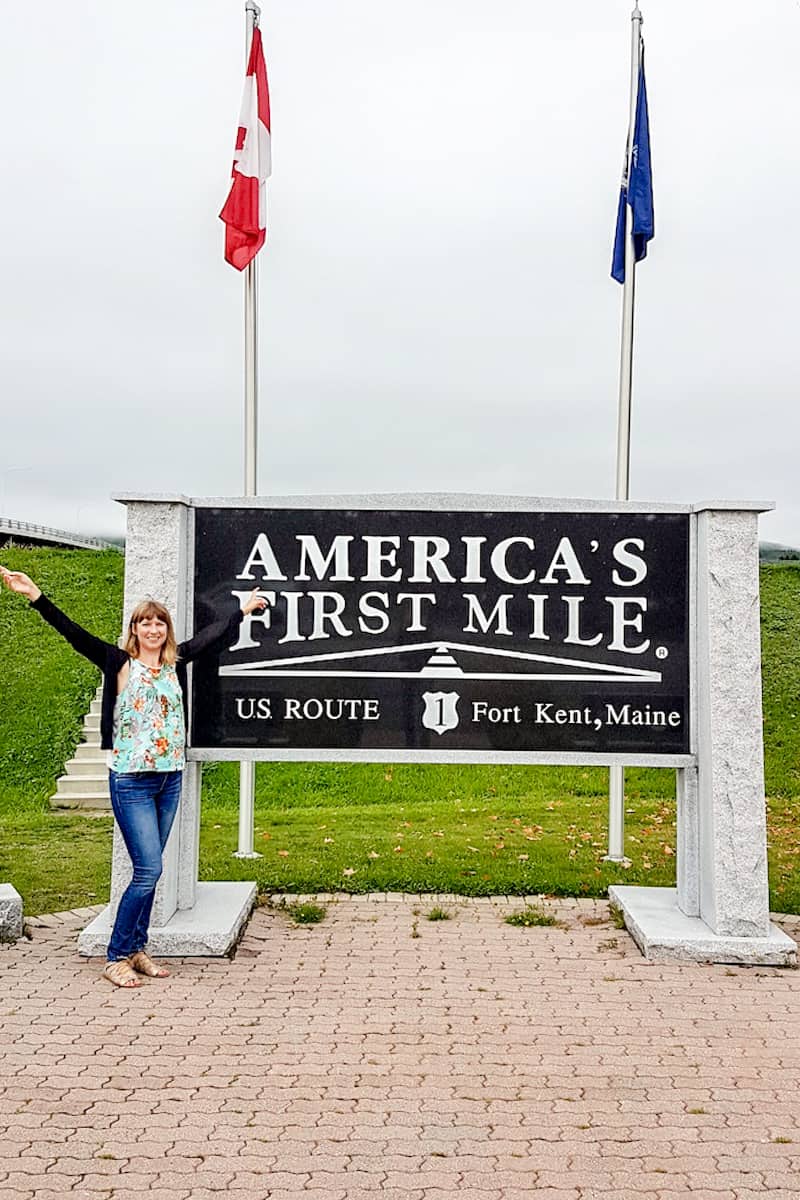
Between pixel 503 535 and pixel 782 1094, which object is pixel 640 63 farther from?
pixel 782 1094

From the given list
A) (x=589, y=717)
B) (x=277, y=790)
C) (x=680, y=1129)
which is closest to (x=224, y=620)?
(x=589, y=717)

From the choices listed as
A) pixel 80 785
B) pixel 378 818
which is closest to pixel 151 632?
pixel 378 818

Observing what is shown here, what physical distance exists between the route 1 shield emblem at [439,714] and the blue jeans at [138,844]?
1565mm

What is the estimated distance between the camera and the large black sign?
7.18 m

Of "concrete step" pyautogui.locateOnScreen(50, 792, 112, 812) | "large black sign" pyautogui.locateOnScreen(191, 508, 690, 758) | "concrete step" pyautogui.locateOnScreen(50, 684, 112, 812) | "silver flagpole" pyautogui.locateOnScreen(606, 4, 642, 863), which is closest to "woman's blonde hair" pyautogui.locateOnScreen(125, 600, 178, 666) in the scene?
"large black sign" pyautogui.locateOnScreen(191, 508, 690, 758)

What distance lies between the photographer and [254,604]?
696 cm

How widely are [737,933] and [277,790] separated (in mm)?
7654

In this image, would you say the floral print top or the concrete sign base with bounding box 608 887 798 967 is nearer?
the floral print top

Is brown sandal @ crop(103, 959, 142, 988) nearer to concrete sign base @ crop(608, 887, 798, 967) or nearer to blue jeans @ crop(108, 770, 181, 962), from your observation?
blue jeans @ crop(108, 770, 181, 962)

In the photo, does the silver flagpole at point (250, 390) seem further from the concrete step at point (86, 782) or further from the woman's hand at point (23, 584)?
the concrete step at point (86, 782)

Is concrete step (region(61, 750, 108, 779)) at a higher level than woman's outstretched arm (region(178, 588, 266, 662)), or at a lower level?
lower

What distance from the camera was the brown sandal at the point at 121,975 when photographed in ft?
20.3

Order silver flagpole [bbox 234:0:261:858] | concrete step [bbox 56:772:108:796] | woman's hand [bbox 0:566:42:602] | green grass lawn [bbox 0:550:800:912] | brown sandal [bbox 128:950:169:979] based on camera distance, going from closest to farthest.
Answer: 1. woman's hand [bbox 0:566:42:602]
2. brown sandal [bbox 128:950:169:979]
3. green grass lawn [bbox 0:550:800:912]
4. silver flagpole [bbox 234:0:261:858]
5. concrete step [bbox 56:772:108:796]

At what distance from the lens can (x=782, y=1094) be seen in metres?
4.86
